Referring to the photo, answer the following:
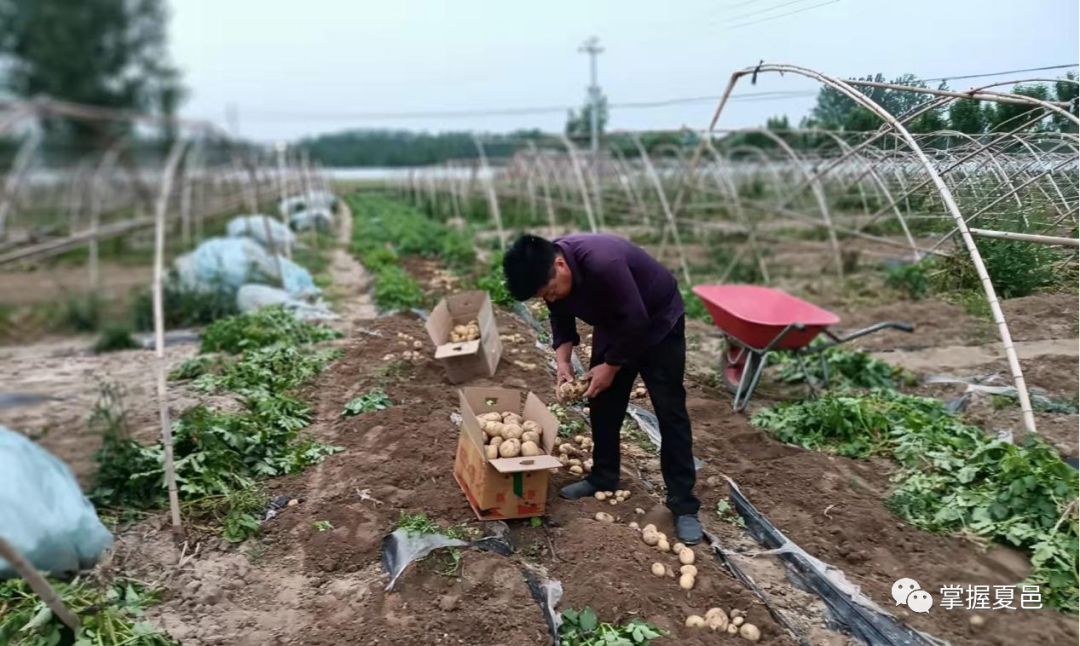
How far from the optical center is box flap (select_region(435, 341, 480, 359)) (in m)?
5.16

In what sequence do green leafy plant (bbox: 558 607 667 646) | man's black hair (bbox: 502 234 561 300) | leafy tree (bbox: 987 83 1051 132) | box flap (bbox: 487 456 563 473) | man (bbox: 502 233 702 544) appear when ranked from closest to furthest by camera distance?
green leafy plant (bbox: 558 607 667 646), man's black hair (bbox: 502 234 561 300), man (bbox: 502 233 702 544), box flap (bbox: 487 456 563 473), leafy tree (bbox: 987 83 1051 132)

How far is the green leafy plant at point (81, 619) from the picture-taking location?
2826 mm

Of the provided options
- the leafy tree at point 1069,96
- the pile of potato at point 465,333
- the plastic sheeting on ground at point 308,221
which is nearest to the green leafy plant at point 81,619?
the pile of potato at point 465,333

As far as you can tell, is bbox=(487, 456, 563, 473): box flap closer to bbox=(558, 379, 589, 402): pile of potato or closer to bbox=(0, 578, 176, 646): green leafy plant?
bbox=(558, 379, 589, 402): pile of potato

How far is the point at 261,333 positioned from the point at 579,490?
3962 mm

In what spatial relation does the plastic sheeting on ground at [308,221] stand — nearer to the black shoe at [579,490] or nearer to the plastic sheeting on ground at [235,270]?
the plastic sheeting on ground at [235,270]

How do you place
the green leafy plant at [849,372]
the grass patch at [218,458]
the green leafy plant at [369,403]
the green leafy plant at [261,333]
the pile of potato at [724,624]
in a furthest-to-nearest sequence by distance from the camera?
1. the green leafy plant at [261,333]
2. the green leafy plant at [849,372]
3. the green leafy plant at [369,403]
4. the grass patch at [218,458]
5. the pile of potato at [724,624]

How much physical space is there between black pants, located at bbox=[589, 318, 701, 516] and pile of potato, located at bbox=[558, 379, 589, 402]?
201 millimetres

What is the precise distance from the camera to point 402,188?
94.0ft

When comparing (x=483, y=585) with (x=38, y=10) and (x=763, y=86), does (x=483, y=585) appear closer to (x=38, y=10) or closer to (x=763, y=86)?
(x=38, y=10)

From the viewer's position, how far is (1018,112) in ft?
14.7

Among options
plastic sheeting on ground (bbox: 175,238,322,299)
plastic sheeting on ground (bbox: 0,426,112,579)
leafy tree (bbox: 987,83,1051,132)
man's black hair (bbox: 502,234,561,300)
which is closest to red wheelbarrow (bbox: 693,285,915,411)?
leafy tree (bbox: 987,83,1051,132)

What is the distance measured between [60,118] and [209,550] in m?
2.43

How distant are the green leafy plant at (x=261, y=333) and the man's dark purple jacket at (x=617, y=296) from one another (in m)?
3.93
